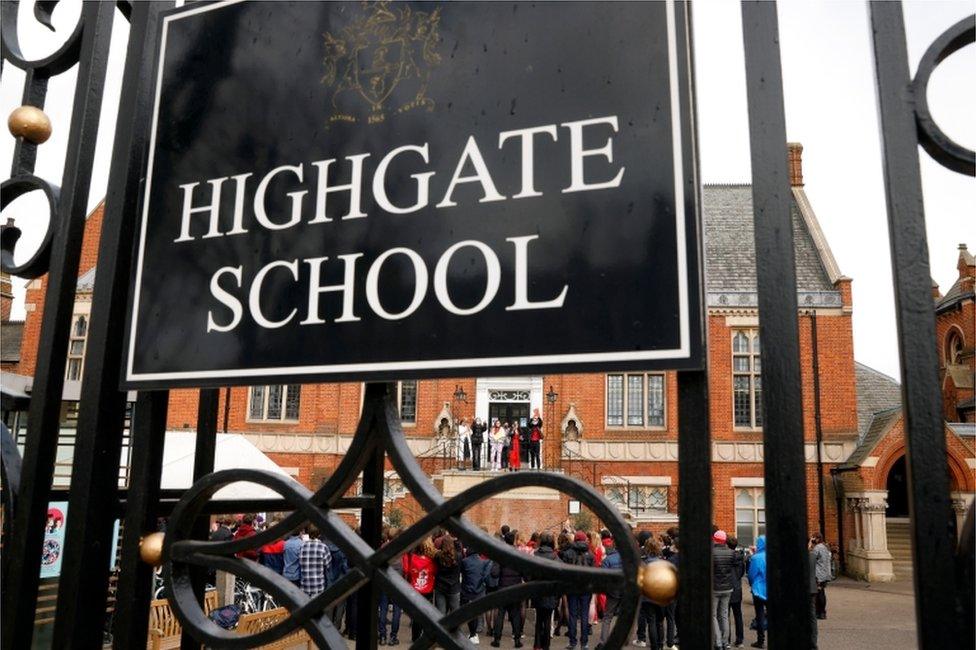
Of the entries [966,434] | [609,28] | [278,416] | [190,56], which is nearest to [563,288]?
[609,28]

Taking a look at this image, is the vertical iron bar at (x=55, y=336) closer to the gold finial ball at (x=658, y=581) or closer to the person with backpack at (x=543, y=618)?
the gold finial ball at (x=658, y=581)

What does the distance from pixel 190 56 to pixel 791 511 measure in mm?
1348

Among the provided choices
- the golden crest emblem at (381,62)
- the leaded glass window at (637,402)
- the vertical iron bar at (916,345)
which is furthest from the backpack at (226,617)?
the leaded glass window at (637,402)

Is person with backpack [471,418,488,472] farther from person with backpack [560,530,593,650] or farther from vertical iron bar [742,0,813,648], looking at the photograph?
vertical iron bar [742,0,813,648]

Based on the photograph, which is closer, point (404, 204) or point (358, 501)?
point (404, 204)

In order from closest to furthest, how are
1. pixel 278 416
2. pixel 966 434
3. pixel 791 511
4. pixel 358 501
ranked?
pixel 791 511, pixel 358 501, pixel 966 434, pixel 278 416

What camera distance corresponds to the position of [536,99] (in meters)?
1.19

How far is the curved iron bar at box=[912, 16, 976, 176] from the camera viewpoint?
3.43ft

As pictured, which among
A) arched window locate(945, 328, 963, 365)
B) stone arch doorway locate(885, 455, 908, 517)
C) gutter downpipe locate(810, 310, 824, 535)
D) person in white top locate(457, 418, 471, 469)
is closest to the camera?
gutter downpipe locate(810, 310, 824, 535)

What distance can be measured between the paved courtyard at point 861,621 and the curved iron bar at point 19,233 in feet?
28.7

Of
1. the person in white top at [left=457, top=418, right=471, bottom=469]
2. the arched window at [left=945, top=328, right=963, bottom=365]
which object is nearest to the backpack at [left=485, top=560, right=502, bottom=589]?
the person in white top at [left=457, top=418, right=471, bottom=469]

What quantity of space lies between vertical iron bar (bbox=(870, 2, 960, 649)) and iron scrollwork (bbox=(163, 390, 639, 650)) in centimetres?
37

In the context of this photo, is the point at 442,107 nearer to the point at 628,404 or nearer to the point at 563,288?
the point at 563,288

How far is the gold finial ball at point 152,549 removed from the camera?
127 cm
